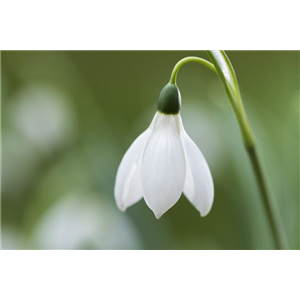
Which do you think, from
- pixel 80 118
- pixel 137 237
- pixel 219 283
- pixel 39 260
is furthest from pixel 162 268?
pixel 80 118

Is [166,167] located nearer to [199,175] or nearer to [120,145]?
[199,175]

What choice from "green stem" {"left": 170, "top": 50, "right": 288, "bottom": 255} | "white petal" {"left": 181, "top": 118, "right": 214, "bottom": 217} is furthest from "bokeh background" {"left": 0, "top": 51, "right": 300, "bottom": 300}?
"white petal" {"left": 181, "top": 118, "right": 214, "bottom": 217}

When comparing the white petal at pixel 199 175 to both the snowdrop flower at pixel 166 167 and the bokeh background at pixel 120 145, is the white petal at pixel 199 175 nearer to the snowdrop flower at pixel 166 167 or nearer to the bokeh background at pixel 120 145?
the snowdrop flower at pixel 166 167

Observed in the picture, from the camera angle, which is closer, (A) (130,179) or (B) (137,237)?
(A) (130,179)

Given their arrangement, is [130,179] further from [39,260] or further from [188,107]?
[188,107]

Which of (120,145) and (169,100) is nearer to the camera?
(169,100)

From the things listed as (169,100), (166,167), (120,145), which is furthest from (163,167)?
(120,145)

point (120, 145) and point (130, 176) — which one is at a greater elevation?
point (120, 145)
